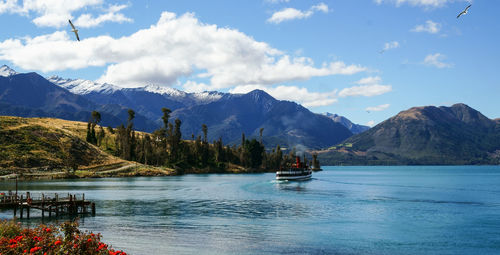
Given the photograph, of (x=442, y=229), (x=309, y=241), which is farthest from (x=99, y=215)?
(x=442, y=229)

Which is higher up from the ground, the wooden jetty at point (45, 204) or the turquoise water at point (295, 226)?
the wooden jetty at point (45, 204)

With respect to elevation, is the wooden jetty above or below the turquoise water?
above

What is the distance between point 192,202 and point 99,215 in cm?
2872

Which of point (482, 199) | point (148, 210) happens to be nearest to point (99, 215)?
point (148, 210)

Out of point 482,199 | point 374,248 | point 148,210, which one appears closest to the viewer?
point 374,248

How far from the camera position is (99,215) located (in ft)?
262

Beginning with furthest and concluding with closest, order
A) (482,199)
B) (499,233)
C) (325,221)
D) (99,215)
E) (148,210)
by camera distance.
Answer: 1. (482,199)
2. (148,210)
3. (99,215)
4. (325,221)
5. (499,233)

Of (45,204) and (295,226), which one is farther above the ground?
(45,204)

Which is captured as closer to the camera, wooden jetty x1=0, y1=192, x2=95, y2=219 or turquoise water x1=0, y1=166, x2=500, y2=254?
turquoise water x1=0, y1=166, x2=500, y2=254

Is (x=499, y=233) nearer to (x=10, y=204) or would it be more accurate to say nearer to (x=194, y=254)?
(x=194, y=254)

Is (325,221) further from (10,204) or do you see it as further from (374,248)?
(10,204)

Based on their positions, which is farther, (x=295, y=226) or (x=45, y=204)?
(x=45, y=204)

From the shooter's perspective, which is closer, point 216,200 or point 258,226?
point 258,226

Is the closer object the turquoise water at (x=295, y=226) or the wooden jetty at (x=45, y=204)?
the turquoise water at (x=295, y=226)
